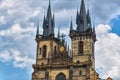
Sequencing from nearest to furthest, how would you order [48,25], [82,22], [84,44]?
[84,44], [82,22], [48,25]

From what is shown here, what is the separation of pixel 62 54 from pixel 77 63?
4.24 metres

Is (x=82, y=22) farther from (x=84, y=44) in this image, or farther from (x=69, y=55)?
(x=69, y=55)

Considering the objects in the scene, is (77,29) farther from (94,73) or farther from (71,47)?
(94,73)

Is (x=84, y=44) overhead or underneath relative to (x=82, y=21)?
underneath

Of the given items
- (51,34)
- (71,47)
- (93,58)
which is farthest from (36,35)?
(93,58)

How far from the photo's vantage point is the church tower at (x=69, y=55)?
221ft

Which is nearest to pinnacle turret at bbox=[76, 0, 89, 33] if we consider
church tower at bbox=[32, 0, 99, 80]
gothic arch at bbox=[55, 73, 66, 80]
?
church tower at bbox=[32, 0, 99, 80]

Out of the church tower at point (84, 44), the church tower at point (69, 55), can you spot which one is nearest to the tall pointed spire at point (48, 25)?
the church tower at point (69, 55)

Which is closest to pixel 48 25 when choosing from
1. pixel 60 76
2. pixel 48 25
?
pixel 48 25

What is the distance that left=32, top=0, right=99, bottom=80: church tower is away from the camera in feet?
221

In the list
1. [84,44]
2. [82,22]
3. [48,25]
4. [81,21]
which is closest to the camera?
[84,44]

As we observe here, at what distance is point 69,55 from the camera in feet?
230

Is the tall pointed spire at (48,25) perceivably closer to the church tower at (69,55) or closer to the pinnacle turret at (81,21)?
the church tower at (69,55)

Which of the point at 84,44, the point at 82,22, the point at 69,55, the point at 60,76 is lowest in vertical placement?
the point at 60,76
